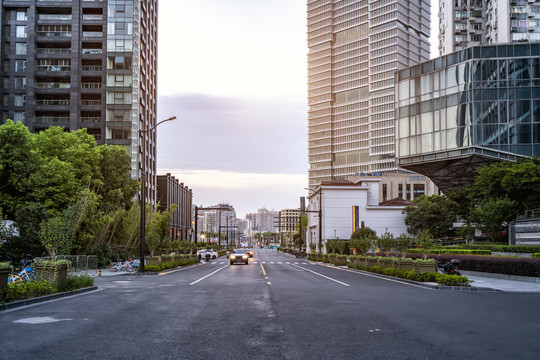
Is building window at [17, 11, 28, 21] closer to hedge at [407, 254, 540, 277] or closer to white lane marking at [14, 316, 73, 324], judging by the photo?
hedge at [407, 254, 540, 277]

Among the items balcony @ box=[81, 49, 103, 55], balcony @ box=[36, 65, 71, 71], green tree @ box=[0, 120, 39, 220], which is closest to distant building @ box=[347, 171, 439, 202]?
balcony @ box=[81, 49, 103, 55]

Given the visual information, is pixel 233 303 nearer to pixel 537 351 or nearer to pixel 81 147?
pixel 537 351

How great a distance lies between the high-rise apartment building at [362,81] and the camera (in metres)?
174

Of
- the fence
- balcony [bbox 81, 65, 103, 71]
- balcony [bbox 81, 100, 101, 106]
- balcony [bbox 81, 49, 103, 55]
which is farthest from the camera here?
balcony [bbox 81, 65, 103, 71]

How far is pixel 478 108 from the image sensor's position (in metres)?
54.7

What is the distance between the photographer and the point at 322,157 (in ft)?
642

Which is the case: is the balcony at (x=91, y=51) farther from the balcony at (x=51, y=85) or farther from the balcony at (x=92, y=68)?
the balcony at (x=51, y=85)

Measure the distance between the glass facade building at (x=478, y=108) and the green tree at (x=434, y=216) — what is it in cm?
1645

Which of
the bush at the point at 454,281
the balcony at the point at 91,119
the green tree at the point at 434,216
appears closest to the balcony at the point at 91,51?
the balcony at the point at 91,119

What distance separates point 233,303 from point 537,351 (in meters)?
8.87

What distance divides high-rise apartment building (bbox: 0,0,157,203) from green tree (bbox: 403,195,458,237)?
46.0 metres

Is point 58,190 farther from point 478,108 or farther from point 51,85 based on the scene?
point 51,85

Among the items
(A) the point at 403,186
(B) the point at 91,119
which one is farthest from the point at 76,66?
(A) the point at 403,186

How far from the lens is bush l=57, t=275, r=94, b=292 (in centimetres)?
1766
